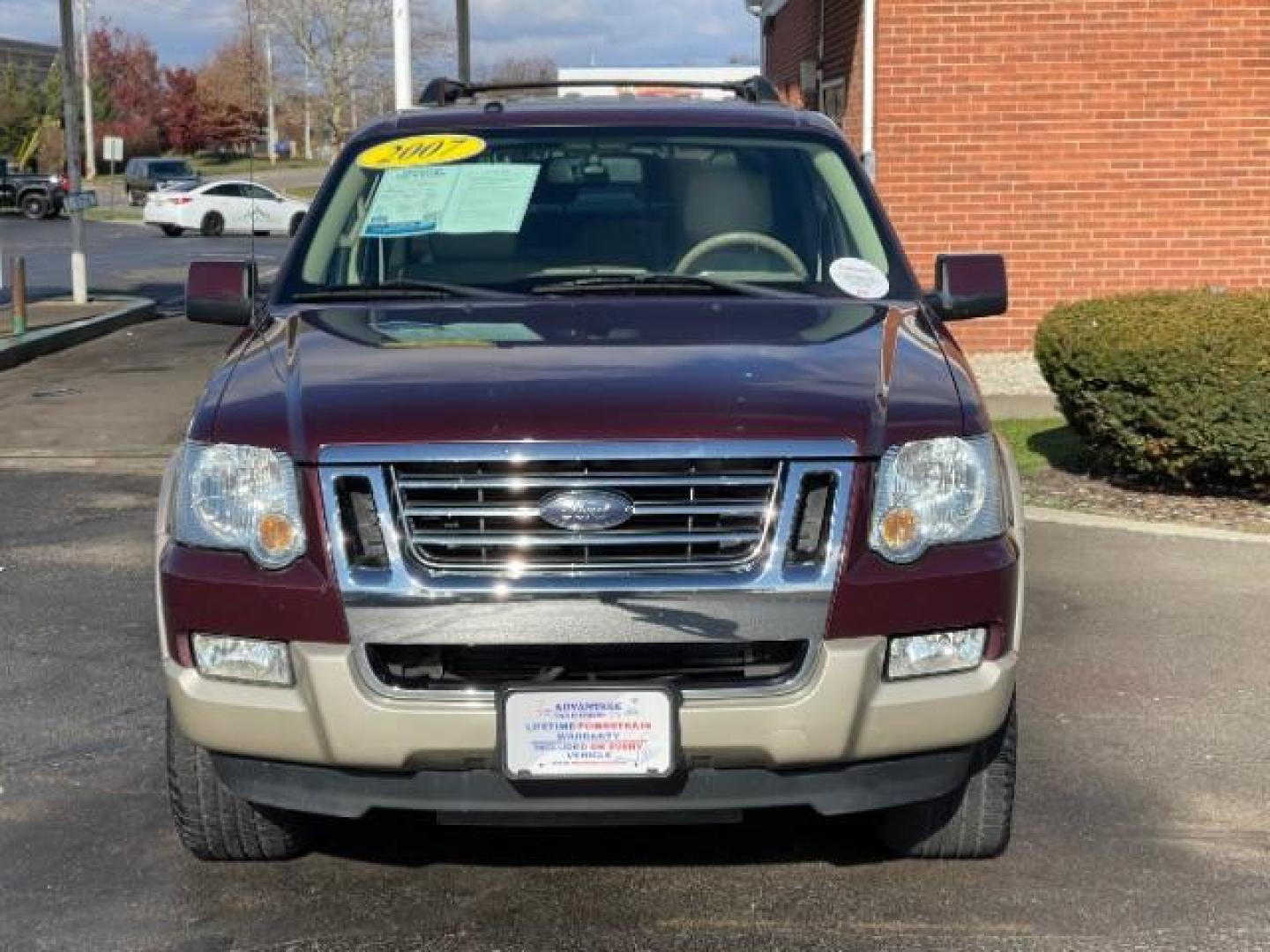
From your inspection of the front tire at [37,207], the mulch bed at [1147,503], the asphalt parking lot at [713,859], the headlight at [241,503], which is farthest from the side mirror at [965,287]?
the front tire at [37,207]

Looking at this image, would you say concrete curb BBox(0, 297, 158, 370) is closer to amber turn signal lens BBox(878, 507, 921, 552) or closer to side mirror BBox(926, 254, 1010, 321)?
side mirror BBox(926, 254, 1010, 321)

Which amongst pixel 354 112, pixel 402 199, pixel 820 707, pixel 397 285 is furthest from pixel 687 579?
pixel 354 112

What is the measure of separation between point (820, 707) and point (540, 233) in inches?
81.3

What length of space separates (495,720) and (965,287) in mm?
2388

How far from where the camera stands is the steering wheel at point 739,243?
5.20 meters

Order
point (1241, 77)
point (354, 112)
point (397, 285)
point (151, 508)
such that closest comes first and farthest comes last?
point (397, 285) → point (151, 508) → point (1241, 77) → point (354, 112)

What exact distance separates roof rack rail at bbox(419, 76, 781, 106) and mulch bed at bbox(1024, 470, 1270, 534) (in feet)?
10.2

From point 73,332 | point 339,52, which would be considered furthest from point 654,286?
point 339,52

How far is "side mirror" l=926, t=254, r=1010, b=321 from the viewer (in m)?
5.31

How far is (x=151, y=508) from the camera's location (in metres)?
9.03

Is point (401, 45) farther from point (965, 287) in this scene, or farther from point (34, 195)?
point (34, 195)

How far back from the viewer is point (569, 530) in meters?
3.64

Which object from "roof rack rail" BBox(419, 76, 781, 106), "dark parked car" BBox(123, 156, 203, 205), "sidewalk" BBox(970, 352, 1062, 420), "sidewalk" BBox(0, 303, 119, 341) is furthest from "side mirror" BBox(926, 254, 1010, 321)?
"dark parked car" BBox(123, 156, 203, 205)

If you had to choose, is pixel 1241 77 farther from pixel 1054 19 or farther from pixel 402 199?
pixel 402 199
